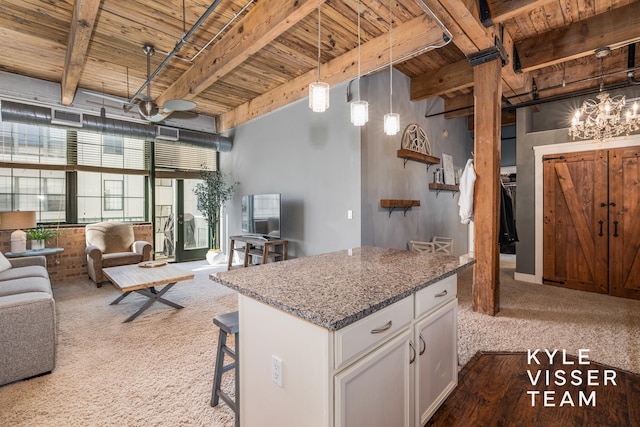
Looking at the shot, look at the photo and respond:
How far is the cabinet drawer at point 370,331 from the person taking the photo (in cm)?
108

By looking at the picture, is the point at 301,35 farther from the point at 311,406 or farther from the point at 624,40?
the point at 311,406

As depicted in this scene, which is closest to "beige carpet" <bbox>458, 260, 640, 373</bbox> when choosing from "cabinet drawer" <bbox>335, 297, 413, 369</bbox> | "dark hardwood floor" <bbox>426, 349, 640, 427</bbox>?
"dark hardwood floor" <bbox>426, 349, 640, 427</bbox>

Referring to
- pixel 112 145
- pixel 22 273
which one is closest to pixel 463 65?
pixel 22 273

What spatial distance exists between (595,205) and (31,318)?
6.05 metres

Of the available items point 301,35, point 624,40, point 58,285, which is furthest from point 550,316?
point 58,285

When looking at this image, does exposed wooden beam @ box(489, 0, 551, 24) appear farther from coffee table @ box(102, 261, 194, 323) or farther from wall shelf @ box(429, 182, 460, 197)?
coffee table @ box(102, 261, 194, 323)

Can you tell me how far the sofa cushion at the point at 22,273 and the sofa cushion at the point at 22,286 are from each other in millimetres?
228

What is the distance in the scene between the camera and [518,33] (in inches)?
131

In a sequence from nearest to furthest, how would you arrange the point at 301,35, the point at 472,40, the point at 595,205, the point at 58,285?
the point at 472,40 → the point at 301,35 → the point at 595,205 → the point at 58,285

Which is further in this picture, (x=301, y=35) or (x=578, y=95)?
(x=578, y=95)

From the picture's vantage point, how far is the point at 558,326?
2941 mm

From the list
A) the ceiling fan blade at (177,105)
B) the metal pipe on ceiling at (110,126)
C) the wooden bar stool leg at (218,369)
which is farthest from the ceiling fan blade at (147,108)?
the wooden bar stool leg at (218,369)

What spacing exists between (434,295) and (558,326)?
2.26 metres

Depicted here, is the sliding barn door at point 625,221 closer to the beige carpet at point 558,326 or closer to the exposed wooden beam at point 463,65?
the beige carpet at point 558,326
